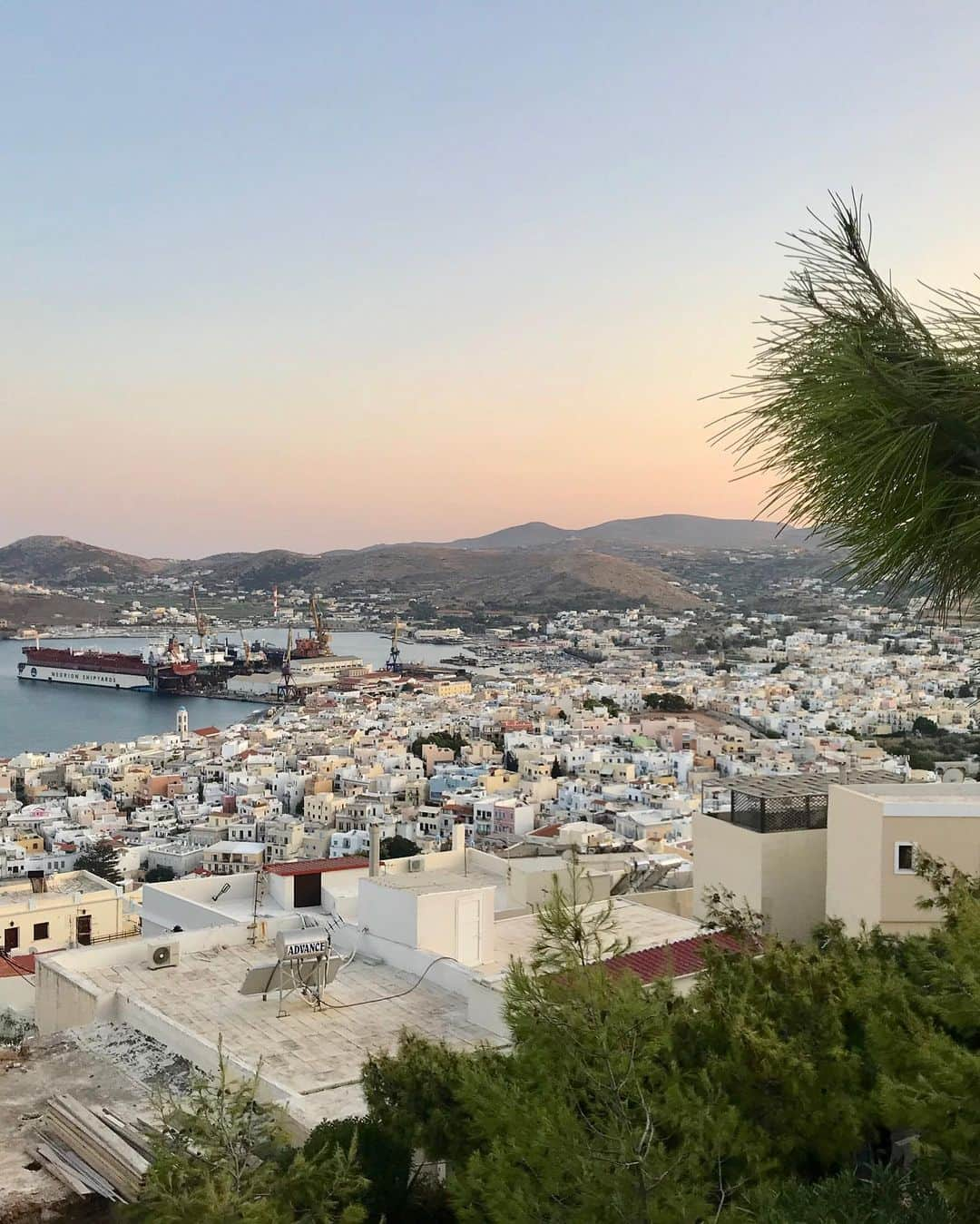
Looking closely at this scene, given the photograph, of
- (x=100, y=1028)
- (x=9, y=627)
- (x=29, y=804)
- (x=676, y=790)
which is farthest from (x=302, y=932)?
(x=9, y=627)

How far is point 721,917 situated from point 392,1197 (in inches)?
Result: 46.9

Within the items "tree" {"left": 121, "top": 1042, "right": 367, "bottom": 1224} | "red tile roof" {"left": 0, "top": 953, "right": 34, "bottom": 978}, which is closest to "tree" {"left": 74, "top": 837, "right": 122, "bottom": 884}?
"red tile roof" {"left": 0, "top": 953, "right": 34, "bottom": 978}

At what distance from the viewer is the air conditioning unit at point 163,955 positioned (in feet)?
15.8

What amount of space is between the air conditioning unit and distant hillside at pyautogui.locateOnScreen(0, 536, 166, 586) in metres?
113

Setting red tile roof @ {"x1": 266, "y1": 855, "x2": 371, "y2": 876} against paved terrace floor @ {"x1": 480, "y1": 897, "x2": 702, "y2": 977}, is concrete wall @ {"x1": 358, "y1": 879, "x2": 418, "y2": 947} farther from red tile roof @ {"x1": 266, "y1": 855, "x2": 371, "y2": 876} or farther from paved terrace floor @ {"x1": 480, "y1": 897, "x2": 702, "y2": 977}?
red tile roof @ {"x1": 266, "y1": 855, "x2": 371, "y2": 876}

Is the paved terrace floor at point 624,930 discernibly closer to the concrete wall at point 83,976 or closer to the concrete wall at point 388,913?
the concrete wall at point 388,913

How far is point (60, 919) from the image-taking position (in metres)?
9.58

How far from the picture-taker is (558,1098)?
→ 2004 mm

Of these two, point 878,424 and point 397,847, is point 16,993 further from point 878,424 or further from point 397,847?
point 397,847

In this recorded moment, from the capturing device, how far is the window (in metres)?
3.98

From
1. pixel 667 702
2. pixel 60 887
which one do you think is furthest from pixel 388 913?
pixel 667 702

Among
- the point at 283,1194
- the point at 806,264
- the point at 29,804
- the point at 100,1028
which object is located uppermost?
the point at 806,264

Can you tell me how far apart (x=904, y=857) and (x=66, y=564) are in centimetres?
12014

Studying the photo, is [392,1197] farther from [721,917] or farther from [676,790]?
[676,790]
